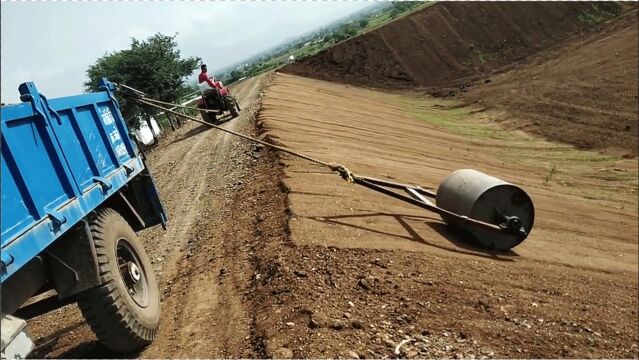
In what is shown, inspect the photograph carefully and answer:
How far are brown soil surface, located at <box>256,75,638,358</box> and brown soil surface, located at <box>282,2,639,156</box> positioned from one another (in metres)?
11.1

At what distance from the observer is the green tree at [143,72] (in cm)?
2847

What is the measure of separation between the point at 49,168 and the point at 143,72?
26.6m

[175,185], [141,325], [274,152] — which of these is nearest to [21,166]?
[141,325]

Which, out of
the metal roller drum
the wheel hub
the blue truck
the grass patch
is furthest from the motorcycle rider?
the wheel hub

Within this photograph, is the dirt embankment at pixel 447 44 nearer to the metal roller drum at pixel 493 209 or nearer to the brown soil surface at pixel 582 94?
the brown soil surface at pixel 582 94

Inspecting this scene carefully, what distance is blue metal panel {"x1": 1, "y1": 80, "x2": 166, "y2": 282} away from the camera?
387 centimetres

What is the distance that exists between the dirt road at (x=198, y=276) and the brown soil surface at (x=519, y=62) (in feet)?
52.9

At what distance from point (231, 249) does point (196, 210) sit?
3.09m

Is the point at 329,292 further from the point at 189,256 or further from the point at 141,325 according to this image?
the point at 189,256

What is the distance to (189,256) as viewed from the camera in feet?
26.7

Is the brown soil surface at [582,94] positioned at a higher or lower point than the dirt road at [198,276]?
lower

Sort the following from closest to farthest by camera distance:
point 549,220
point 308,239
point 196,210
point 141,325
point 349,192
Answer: point 141,325 → point 308,239 → point 349,192 → point 196,210 → point 549,220

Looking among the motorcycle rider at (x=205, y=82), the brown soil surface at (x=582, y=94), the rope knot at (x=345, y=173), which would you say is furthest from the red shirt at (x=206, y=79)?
the brown soil surface at (x=582, y=94)

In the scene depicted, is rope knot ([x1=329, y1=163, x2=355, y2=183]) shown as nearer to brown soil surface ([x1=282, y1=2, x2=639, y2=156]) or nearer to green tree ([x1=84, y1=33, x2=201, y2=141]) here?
brown soil surface ([x1=282, y1=2, x2=639, y2=156])
